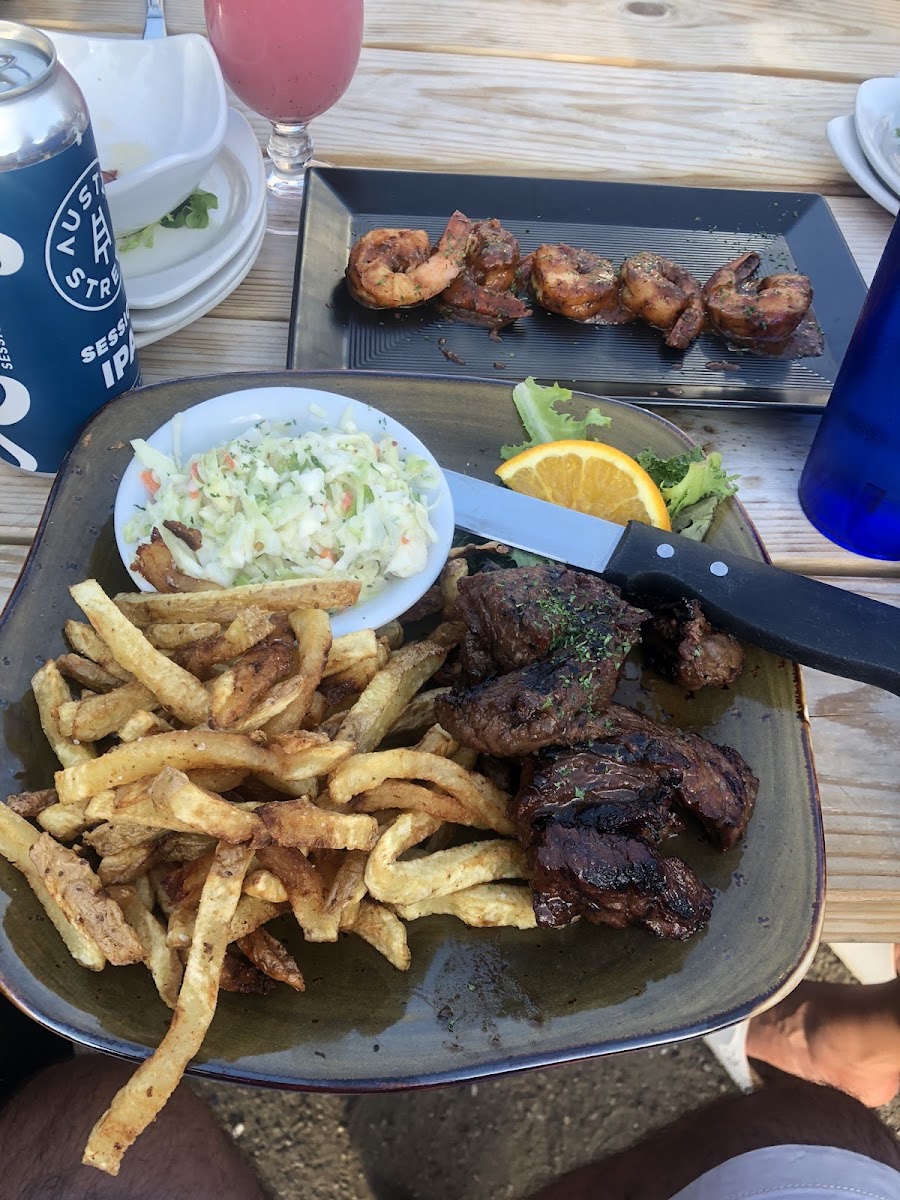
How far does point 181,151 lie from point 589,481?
135 centimetres

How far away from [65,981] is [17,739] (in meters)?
0.48

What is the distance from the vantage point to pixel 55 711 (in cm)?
168

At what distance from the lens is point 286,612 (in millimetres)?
1802

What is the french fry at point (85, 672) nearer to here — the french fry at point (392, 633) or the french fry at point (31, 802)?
the french fry at point (31, 802)

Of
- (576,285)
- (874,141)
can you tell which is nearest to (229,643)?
(576,285)

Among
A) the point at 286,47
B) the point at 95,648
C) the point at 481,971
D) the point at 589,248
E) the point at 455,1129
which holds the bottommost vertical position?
the point at 455,1129

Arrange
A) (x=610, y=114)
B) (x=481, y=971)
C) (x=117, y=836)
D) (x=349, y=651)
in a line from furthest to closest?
(x=610, y=114), (x=349, y=651), (x=481, y=971), (x=117, y=836)

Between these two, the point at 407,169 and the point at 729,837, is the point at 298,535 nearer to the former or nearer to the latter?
the point at 729,837

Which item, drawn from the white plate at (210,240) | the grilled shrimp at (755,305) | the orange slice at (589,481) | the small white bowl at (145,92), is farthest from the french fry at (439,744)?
the small white bowl at (145,92)

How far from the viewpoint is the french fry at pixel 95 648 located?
1.77m

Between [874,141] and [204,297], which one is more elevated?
[874,141]

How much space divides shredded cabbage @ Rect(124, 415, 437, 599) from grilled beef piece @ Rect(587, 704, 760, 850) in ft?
1.88

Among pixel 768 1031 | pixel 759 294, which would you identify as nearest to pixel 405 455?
pixel 759 294

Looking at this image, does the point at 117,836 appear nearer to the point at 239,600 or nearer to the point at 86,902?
the point at 86,902
